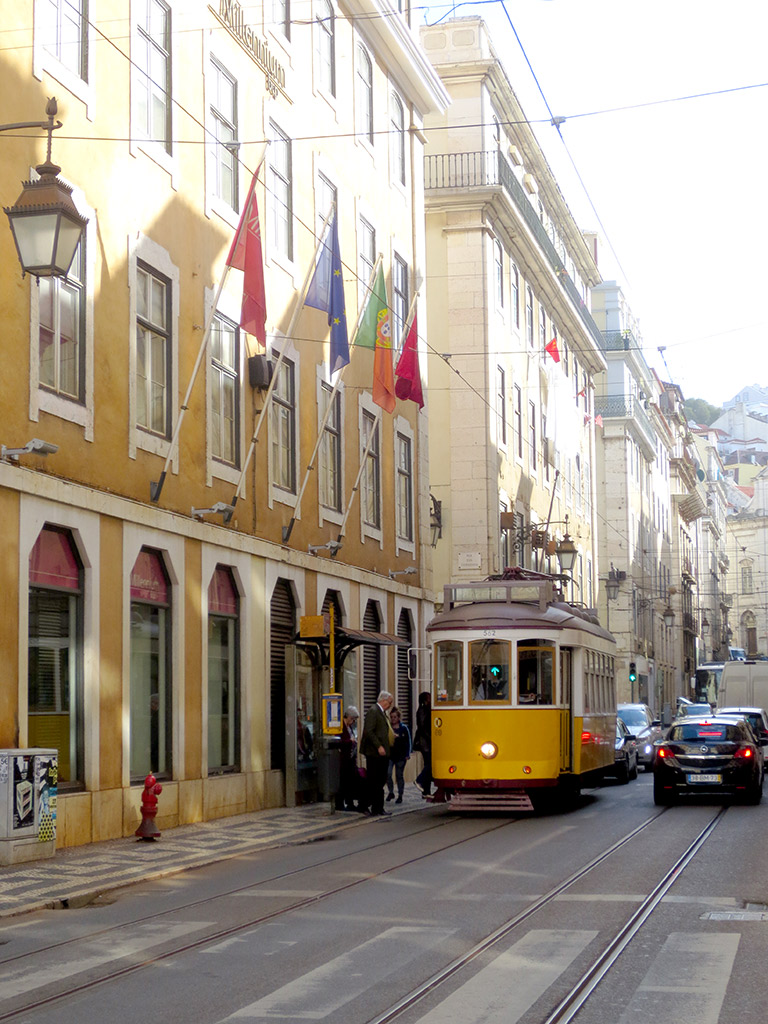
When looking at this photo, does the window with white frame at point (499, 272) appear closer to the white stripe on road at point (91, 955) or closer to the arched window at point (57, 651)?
the arched window at point (57, 651)

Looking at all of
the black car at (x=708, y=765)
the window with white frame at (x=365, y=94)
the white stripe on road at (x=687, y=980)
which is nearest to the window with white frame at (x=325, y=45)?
the window with white frame at (x=365, y=94)

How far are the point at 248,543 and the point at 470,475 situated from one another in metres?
17.8

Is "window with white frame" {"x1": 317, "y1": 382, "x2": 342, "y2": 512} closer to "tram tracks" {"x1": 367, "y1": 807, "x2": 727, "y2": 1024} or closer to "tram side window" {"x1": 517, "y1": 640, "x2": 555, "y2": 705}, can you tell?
"tram side window" {"x1": 517, "y1": 640, "x2": 555, "y2": 705}

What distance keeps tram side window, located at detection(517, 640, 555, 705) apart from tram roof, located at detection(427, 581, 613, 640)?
12.7 inches

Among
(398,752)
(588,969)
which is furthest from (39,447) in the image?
(398,752)

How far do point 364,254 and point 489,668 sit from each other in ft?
37.2

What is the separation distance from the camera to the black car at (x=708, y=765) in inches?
942

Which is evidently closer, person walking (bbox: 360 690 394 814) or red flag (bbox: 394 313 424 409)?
person walking (bbox: 360 690 394 814)

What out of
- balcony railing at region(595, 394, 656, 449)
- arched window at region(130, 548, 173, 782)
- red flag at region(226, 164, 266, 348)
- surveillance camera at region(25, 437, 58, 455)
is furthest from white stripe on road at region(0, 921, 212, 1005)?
balcony railing at region(595, 394, 656, 449)

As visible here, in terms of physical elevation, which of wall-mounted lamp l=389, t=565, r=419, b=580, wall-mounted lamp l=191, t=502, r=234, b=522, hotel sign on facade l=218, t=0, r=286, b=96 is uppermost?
hotel sign on facade l=218, t=0, r=286, b=96

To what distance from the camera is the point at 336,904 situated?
12000mm

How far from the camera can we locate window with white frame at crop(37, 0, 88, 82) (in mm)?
17266

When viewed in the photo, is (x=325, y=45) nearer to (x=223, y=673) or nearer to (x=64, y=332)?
(x=223, y=673)

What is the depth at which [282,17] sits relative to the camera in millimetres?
25625
